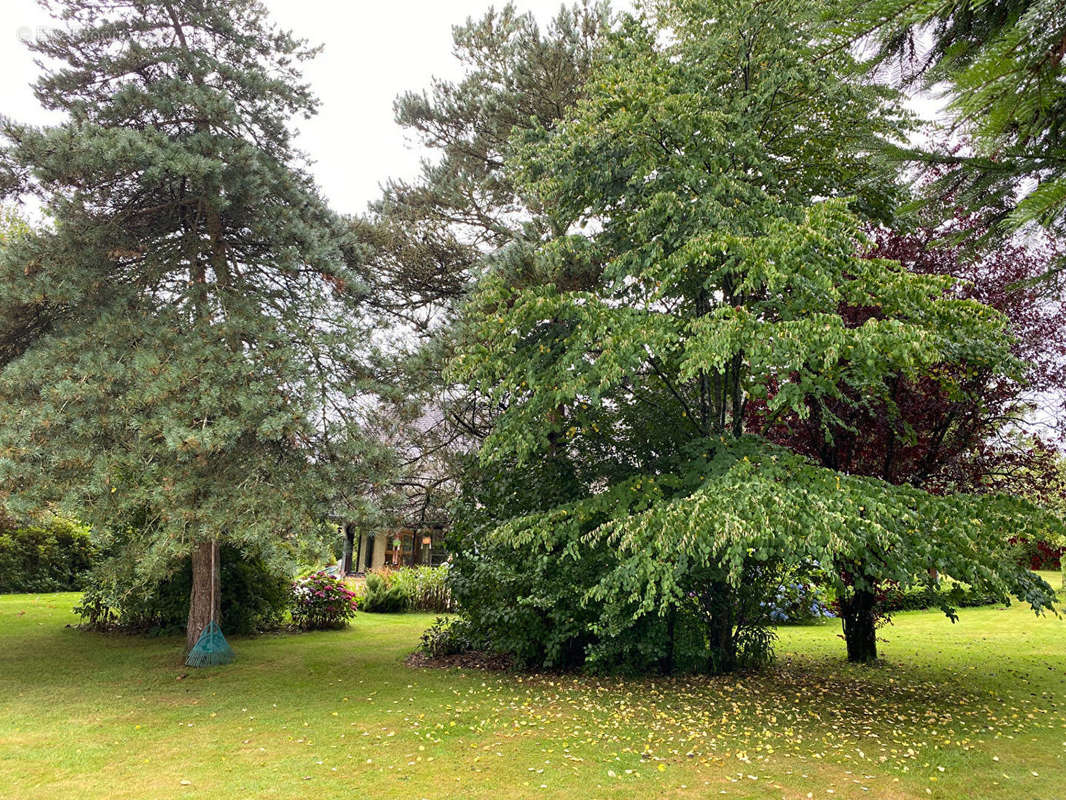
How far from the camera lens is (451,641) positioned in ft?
32.2

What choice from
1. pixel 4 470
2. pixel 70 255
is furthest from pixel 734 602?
pixel 70 255

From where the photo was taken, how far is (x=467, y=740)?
5625 millimetres

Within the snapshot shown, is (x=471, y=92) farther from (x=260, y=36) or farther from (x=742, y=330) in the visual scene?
(x=742, y=330)

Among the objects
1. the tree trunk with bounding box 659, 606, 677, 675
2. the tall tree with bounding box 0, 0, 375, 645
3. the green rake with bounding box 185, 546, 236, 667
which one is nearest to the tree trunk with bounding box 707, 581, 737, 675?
the tree trunk with bounding box 659, 606, 677, 675

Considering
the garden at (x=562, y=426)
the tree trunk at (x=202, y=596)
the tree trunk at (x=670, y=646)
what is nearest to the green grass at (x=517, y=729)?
the garden at (x=562, y=426)

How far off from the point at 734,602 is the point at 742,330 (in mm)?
3873

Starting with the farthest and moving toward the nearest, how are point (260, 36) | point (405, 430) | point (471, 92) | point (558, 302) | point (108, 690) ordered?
1. point (471, 92)
2. point (405, 430)
3. point (260, 36)
4. point (108, 690)
5. point (558, 302)

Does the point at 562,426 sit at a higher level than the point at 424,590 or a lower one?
higher

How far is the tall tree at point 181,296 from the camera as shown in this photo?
7.09 m

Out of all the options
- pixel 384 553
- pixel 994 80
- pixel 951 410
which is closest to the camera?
pixel 994 80

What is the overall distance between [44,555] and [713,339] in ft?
58.1

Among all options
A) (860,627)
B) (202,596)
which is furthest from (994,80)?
(202,596)

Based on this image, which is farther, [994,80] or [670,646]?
[670,646]

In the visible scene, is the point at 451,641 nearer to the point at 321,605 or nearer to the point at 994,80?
the point at 321,605
